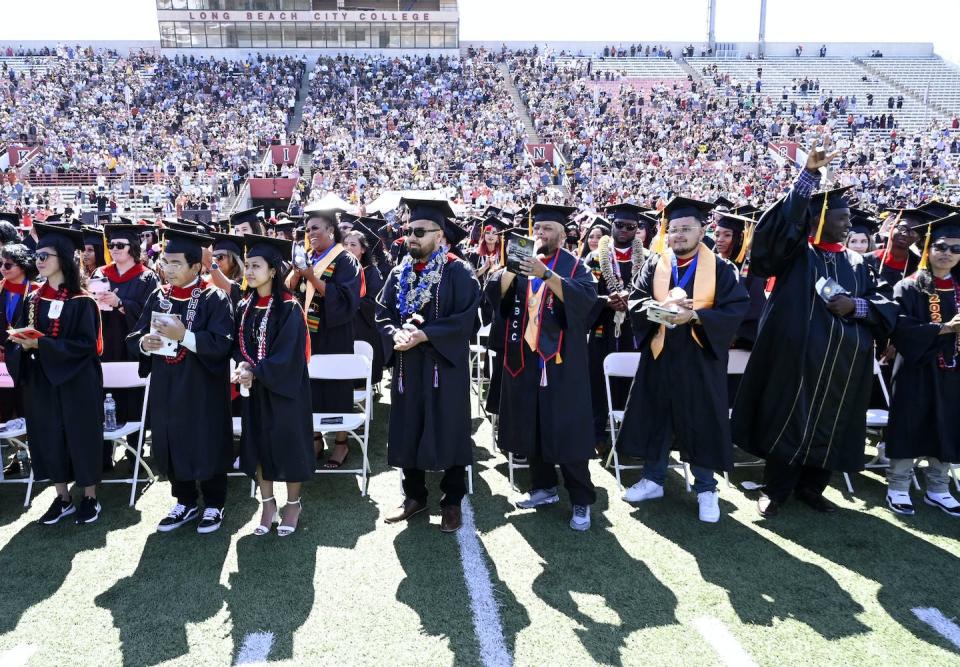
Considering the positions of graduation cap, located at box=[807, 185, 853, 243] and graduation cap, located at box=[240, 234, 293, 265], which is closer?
graduation cap, located at box=[240, 234, 293, 265]

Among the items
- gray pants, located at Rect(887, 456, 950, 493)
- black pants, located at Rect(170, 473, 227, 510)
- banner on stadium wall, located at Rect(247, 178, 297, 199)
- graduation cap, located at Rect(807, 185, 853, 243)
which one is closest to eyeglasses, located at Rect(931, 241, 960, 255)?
graduation cap, located at Rect(807, 185, 853, 243)

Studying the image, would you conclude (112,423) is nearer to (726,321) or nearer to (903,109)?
(726,321)

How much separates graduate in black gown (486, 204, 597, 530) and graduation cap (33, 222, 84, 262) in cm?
308

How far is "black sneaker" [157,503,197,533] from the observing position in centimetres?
514

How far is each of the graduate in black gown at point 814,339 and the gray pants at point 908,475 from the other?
0.37 meters

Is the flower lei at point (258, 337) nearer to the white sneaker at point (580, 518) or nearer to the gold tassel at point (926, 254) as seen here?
the white sneaker at point (580, 518)

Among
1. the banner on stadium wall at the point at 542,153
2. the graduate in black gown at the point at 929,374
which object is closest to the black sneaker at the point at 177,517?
the graduate in black gown at the point at 929,374

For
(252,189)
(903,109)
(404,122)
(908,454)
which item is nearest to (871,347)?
(908,454)

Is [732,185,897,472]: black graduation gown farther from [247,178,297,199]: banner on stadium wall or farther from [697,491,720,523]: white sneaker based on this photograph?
[247,178,297,199]: banner on stadium wall

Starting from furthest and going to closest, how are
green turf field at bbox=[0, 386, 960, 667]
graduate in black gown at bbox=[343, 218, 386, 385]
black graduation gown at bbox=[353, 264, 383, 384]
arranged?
black graduation gown at bbox=[353, 264, 383, 384]
graduate in black gown at bbox=[343, 218, 386, 385]
green turf field at bbox=[0, 386, 960, 667]

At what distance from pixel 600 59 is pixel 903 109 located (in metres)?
18.5

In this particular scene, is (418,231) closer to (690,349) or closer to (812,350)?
(690,349)

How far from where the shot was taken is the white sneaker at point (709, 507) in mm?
5262

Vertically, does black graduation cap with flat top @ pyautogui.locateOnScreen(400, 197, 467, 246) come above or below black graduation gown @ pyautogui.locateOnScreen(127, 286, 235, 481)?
above
